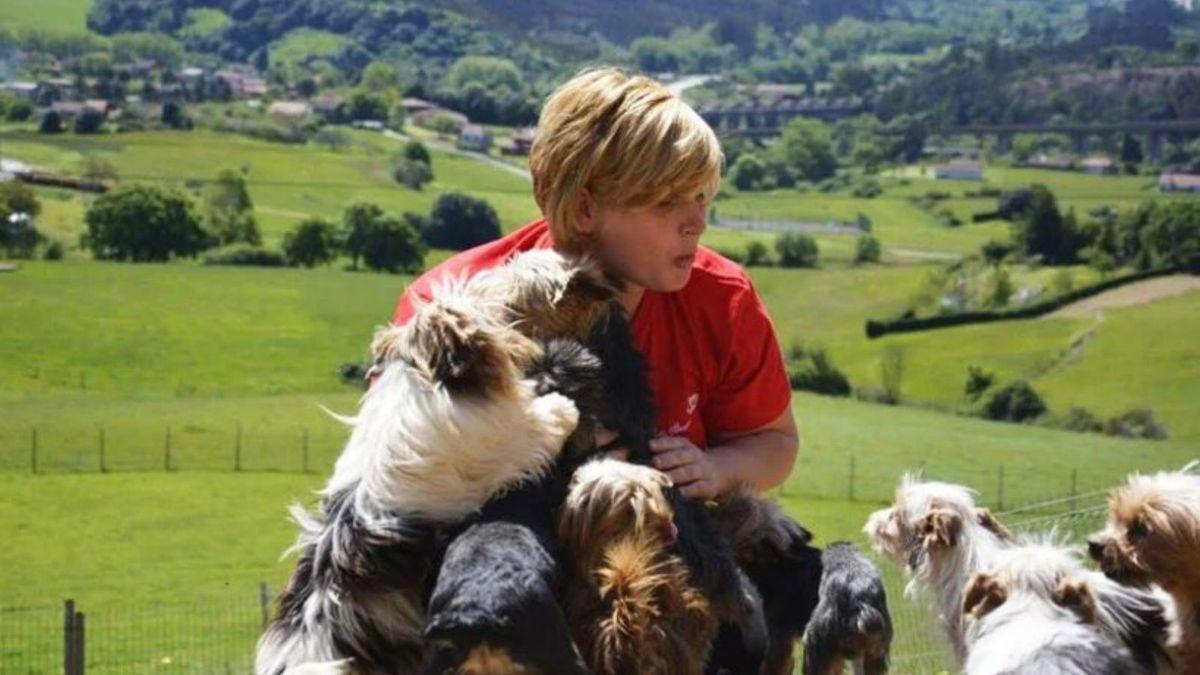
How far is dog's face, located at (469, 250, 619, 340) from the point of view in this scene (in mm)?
4152

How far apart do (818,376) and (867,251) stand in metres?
35.8

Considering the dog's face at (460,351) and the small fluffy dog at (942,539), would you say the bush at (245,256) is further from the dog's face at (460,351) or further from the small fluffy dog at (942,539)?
the dog's face at (460,351)

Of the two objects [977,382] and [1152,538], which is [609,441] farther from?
[977,382]

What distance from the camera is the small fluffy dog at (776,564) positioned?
4.77 metres

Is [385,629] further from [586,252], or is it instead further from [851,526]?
[851,526]

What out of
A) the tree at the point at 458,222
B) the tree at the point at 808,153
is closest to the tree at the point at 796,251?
the tree at the point at 458,222

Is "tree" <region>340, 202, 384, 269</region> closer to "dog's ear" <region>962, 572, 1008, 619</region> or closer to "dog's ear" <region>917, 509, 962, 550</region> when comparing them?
"dog's ear" <region>917, 509, 962, 550</region>

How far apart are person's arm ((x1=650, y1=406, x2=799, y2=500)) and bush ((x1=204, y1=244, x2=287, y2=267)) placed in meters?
118

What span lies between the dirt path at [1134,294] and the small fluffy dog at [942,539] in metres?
104

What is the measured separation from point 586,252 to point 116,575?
57241 millimetres

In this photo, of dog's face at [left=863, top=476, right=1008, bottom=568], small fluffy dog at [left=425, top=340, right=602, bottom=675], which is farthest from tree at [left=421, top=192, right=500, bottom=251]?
small fluffy dog at [left=425, top=340, right=602, bottom=675]

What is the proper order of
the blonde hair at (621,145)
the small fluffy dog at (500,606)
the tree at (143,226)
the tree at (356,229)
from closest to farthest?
1. the small fluffy dog at (500,606)
2. the blonde hair at (621,145)
3. the tree at (143,226)
4. the tree at (356,229)

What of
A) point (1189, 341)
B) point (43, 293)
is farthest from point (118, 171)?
point (1189, 341)

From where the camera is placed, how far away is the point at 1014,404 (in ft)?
305
